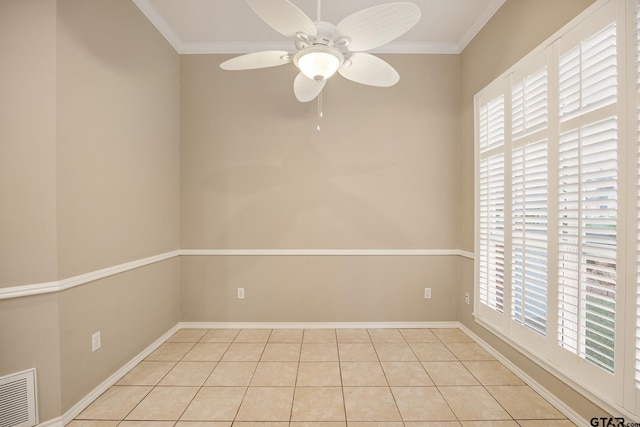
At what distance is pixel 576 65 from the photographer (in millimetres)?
1674

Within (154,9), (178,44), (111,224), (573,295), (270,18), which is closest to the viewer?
(270,18)

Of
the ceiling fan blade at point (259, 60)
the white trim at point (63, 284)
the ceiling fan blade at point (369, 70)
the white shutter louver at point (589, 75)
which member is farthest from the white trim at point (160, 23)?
the white shutter louver at point (589, 75)

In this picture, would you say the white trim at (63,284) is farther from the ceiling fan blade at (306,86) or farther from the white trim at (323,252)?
the ceiling fan blade at (306,86)

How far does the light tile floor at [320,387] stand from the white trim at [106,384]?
0.04 meters

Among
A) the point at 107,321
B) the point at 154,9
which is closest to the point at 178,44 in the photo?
the point at 154,9

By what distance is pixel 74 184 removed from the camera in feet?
5.93

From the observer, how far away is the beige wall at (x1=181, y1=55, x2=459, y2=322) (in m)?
3.13

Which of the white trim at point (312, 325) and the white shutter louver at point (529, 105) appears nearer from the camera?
the white shutter louver at point (529, 105)

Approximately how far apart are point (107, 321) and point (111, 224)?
2.35 ft

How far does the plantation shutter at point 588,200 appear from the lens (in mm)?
1466

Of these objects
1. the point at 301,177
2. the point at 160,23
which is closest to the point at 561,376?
the point at 301,177

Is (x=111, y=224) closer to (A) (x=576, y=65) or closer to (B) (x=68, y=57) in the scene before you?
(B) (x=68, y=57)

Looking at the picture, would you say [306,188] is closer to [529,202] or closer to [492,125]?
[492,125]

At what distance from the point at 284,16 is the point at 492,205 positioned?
224 centimetres
